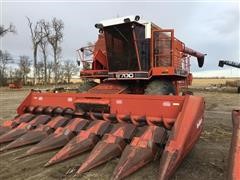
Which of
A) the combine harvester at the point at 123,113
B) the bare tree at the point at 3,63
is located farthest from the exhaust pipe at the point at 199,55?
the bare tree at the point at 3,63

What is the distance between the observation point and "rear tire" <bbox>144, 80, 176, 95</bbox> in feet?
20.6

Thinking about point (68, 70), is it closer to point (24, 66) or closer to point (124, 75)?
point (24, 66)

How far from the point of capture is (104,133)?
14.4 ft

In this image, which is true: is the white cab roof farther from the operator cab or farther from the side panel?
the side panel

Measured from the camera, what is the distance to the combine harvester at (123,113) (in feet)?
12.5

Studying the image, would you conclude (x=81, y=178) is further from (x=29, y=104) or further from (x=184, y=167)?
(x=29, y=104)

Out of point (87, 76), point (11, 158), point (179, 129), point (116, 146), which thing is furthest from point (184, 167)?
point (87, 76)

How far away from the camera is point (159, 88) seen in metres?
6.30

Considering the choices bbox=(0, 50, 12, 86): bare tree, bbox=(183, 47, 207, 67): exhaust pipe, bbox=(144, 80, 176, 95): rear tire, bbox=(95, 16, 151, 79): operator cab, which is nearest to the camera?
bbox=(144, 80, 176, 95): rear tire

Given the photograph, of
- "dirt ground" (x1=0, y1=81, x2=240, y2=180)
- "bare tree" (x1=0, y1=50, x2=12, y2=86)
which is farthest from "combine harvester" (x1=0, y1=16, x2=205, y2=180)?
"bare tree" (x1=0, y1=50, x2=12, y2=86)

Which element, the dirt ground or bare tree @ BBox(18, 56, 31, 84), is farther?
bare tree @ BBox(18, 56, 31, 84)

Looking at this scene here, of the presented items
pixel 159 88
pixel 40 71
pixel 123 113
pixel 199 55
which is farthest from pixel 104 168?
pixel 40 71

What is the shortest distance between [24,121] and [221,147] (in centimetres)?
345

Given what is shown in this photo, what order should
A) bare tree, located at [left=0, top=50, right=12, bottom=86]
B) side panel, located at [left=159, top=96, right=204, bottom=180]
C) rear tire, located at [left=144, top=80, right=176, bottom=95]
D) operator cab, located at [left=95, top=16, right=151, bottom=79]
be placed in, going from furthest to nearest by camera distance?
bare tree, located at [left=0, top=50, right=12, bottom=86] → operator cab, located at [left=95, top=16, right=151, bottom=79] → rear tire, located at [left=144, top=80, right=176, bottom=95] → side panel, located at [left=159, top=96, right=204, bottom=180]
